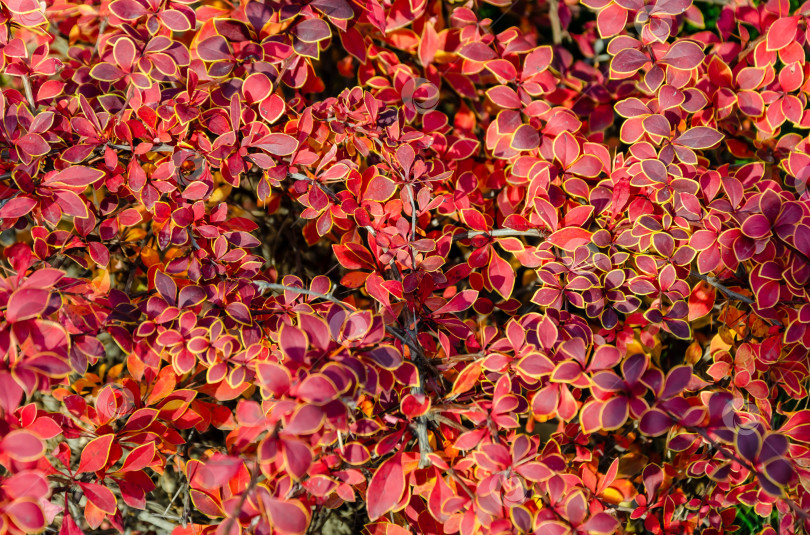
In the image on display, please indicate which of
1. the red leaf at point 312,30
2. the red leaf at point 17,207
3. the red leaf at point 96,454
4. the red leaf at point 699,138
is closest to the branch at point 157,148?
the red leaf at point 17,207

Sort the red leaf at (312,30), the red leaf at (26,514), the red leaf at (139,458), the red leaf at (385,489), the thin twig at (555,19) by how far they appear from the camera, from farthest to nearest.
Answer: the thin twig at (555,19) < the red leaf at (312,30) < the red leaf at (139,458) < the red leaf at (385,489) < the red leaf at (26,514)

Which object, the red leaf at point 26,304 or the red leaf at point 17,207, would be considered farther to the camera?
the red leaf at point 17,207

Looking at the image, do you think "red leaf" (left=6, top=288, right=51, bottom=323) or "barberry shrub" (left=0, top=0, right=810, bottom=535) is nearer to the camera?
"red leaf" (left=6, top=288, right=51, bottom=323)

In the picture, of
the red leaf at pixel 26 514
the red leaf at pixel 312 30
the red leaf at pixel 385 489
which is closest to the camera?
the red leaf at pixel 26 514

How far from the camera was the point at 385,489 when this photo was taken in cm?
86

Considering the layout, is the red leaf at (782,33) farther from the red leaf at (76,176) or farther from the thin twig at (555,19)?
the red leaf at (76,176)

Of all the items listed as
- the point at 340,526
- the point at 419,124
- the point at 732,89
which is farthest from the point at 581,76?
the point at 340,526

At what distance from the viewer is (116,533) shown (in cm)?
132

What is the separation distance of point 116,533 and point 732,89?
1.84 meters

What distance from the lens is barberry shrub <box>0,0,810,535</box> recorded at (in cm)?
85

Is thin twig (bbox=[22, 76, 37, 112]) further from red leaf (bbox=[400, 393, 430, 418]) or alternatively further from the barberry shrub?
red leaf (bbox=[400, 393, 430, 418])

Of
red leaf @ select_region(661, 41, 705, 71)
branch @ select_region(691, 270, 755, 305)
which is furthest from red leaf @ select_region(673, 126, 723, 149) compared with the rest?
branch @ select_region(691, 270, 755, 305)

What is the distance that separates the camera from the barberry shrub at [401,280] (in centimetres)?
85

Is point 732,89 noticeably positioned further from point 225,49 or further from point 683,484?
point 225,49
